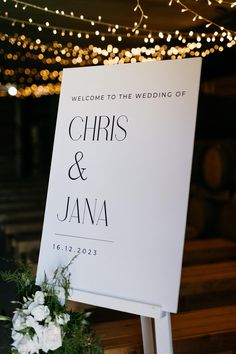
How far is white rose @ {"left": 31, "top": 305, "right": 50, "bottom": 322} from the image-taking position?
154 centimetres

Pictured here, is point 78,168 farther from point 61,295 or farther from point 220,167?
point 220,167

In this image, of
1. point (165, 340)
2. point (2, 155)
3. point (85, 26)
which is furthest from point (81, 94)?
point (2, 155)

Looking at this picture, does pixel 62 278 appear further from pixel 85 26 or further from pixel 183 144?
pixel 85 26

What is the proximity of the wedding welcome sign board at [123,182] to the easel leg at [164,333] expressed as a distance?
0.12 feet

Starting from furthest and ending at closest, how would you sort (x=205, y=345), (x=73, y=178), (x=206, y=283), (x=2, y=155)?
1. (x=2, y=155)
2. (x=206, y=283)
3. (x=205, y=345)
4. (x=73, y=178)

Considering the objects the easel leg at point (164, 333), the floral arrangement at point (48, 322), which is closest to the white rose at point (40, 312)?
the floral arrangement at point (48, 322)

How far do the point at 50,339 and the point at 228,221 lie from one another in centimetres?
297

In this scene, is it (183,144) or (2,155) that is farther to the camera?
(2,155)

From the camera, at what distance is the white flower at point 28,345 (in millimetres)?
1521

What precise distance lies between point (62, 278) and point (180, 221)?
503 millimetres

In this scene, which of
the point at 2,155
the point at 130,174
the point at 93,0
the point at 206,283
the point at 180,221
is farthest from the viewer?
the point at 2,155

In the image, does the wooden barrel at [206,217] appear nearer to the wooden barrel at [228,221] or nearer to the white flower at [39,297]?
the wooden barrel at [228,221]

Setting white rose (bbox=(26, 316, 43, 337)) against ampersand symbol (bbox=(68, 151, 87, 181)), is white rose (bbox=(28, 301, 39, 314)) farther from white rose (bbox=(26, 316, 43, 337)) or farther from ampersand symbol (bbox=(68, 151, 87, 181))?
ampersand symbol (bbox=(68, 151, 87, 181))

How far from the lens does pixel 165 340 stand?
62.2 inches
